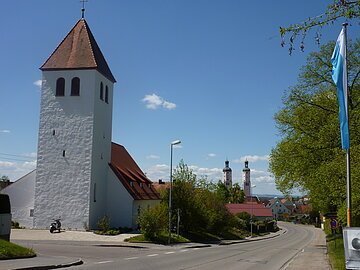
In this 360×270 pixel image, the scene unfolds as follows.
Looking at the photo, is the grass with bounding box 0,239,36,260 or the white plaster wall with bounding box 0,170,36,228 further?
the white plaster wall with bounding box 0,170,36,228

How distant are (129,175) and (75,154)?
298 inches

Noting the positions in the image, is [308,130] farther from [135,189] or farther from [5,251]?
[135,189]

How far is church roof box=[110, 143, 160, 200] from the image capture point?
150 ft

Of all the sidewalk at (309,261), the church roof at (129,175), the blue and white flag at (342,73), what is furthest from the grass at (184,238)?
the blue and white flag at (342,73)

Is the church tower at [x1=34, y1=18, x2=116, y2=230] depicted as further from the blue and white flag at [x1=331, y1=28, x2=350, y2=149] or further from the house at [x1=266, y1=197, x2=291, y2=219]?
the house at [x1=266, y1=197, x2=291, y2=219]

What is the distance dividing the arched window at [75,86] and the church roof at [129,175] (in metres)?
7.71

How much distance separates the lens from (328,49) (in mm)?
29344

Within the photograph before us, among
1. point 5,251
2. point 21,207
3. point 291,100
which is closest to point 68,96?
point 21,207

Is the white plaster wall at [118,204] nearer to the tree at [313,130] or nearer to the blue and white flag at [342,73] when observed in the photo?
the tree at [313,130]

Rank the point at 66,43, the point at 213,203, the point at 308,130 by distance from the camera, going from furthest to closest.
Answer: the point at 213,203 → the point at 66,43 → the point at 308,130

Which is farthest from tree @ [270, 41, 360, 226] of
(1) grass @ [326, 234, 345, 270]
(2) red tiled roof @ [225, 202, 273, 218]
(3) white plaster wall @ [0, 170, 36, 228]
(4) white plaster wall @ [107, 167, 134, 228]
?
(2) red tiled roof @ [225, 202, 273, 218]

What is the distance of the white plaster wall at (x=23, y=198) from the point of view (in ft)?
143

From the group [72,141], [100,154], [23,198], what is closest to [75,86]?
[72,141]

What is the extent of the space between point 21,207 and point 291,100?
27.1 meters
